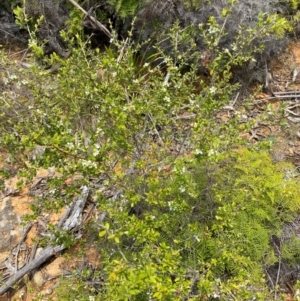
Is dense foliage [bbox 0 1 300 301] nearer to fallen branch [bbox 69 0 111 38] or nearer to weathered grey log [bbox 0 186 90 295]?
weathered grey log [bbox 0 186 90 295]

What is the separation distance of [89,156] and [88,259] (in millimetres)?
1428

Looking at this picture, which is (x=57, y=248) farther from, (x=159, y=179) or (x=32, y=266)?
(x=159, y=179)

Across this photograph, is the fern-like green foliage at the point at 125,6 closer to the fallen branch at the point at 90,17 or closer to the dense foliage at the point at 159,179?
the fallen branch at the point at 90,17

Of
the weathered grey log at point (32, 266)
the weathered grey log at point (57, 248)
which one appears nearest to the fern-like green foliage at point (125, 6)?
the weathered grey log at point (57, 248)

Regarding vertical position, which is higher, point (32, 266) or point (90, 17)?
point (90, 17)

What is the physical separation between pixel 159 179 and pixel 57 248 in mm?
1168

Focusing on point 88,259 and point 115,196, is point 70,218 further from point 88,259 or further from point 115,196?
point 115,196

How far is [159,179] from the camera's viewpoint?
294 centimetres

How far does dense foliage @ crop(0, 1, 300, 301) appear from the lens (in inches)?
87.5

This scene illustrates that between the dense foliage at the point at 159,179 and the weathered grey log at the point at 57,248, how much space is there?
39 cm

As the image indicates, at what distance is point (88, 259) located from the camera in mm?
3262

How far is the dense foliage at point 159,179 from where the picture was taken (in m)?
2.22

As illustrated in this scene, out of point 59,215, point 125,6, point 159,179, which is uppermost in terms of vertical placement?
point 125,6

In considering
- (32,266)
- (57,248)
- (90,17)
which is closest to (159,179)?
(57,248)
